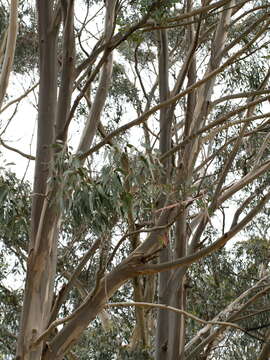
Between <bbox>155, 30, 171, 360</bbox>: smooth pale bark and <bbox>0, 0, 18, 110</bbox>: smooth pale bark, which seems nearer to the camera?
<bbox>0, 0, 18, 110</bbox>: smooth pale bark

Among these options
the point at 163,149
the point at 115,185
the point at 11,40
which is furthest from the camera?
the point at 163,149

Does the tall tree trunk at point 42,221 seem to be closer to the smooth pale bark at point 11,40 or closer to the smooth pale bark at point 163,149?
the smooth pale bark at point 11,40

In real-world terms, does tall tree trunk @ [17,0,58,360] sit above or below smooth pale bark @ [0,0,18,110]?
below

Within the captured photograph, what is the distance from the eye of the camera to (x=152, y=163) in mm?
4148

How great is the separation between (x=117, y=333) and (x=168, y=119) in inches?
130

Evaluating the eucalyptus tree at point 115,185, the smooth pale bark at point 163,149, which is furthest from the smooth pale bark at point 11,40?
the smooth pale bark at point 163,149

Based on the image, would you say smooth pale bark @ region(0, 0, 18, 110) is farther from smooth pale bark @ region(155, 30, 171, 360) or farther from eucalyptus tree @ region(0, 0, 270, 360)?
smooth pale bark @ region(155, 30, 171, 360)

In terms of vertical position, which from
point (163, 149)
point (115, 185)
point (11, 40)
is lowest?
point (115, 185)

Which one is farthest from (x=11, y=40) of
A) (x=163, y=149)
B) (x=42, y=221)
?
(x=163, y=149)

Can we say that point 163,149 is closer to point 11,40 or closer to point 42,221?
point 42,221

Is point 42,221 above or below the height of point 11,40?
below

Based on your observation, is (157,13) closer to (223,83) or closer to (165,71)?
(165,71)

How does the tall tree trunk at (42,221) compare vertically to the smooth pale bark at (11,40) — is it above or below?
below

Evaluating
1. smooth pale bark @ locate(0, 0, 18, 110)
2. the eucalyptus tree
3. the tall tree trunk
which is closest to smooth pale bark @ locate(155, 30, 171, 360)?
the eucalyptus tree
